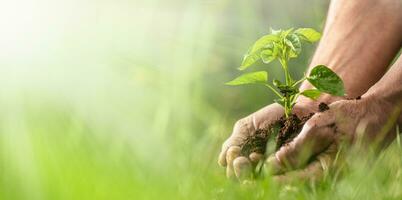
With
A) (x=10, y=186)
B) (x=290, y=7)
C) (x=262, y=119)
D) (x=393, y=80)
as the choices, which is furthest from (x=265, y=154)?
(x=290, y=7)

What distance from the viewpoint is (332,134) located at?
196 cm

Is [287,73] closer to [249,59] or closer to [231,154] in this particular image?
[249,59]

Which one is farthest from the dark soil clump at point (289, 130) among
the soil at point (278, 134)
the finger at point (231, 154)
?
the finger at point (231, 154)

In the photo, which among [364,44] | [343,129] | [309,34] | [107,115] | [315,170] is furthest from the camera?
[364,44]

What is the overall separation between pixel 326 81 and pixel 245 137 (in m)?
0.32

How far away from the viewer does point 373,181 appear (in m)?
1.59

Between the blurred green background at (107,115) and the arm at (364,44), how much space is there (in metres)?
0.34

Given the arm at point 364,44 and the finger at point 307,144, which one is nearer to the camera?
the finger at point 307,144

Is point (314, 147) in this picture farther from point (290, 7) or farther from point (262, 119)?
point (290, 7)

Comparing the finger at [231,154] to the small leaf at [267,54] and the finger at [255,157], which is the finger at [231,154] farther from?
the small leaf at [267,54]

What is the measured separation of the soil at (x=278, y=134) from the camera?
6.67ft

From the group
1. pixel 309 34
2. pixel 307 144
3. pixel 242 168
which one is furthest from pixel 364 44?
pixel 242 168

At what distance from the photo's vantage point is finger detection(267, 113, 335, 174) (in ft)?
6.27

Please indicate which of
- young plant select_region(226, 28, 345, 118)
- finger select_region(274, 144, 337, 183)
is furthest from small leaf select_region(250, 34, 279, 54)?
finger select_region(274, 144, 337, 183)
